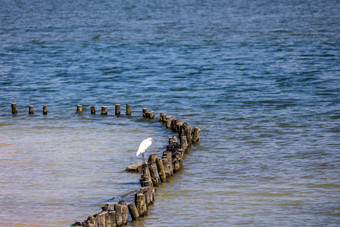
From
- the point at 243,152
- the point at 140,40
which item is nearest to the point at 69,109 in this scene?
the point at 243,152

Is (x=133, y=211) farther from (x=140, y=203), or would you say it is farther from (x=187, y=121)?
(x=187, y=121)

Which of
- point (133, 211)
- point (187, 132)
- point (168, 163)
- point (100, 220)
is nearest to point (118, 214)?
point (133, 211)

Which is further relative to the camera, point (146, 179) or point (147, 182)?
point (146, 179)

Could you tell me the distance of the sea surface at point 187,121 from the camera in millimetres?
14906

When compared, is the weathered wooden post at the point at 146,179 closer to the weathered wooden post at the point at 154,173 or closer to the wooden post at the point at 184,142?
the weathered wooden post at the point at 154,173

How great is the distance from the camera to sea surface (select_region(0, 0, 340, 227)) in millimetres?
14906

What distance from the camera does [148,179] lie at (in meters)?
14.8

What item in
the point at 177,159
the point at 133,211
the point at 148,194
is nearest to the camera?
the point at 133,211

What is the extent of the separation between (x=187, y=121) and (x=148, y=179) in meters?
11.1

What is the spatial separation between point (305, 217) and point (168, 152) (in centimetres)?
474

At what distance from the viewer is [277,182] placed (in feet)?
55.1

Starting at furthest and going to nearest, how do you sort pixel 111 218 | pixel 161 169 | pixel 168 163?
pixel 168 163
pixel 161 169
pixel 111 218

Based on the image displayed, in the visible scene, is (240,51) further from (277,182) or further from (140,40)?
(277,182)

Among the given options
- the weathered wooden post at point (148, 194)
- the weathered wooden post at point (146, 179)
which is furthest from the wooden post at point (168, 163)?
the weathered wooden post at point (148, 194)
